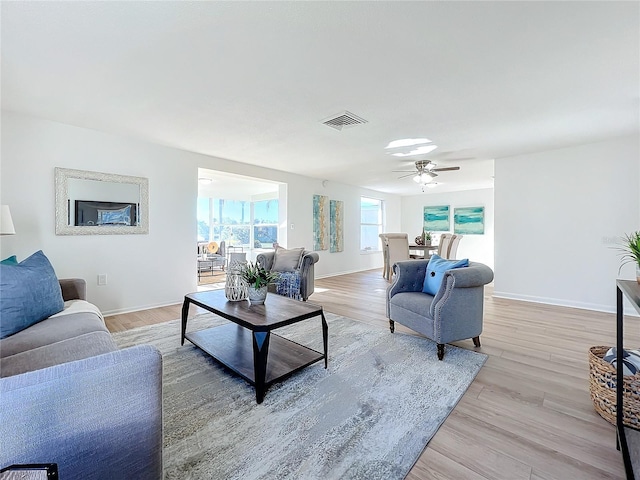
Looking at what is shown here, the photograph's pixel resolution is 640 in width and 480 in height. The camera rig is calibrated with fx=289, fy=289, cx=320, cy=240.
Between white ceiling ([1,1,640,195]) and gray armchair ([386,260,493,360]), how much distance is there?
1.56 metres

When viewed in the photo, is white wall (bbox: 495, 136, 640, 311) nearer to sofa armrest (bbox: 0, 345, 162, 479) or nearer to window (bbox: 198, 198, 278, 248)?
sofa armrest (bbox: 0, 345, 162, 479)

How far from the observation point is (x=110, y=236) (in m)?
3.59

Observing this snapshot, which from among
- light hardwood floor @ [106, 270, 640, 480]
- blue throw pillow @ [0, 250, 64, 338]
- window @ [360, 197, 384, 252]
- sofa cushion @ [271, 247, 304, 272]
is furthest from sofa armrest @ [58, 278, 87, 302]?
window @ [360, 197, 384, 252]

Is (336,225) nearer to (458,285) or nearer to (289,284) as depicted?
(289,284)

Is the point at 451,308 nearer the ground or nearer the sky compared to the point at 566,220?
nearer the ground

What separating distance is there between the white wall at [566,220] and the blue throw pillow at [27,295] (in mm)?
5427

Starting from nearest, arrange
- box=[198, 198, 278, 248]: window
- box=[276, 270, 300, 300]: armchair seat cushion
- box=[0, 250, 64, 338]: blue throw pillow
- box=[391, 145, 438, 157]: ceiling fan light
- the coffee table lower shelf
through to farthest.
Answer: box=[0, 250, 64, 338]: blue throw pillow, the coffee table lower shelf, box=[391, 145, 438, 157]: ceiling fan light, box=[276, 270, 300, 300]: armchair seat cushion, box=[198, 198, 278, 248]: window

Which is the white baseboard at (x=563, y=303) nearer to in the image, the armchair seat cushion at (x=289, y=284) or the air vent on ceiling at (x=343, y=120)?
the armchair seat cushion at (x=289, y=284)

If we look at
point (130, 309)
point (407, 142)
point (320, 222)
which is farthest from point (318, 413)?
point (320, 222)

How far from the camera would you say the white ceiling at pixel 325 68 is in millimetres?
1594

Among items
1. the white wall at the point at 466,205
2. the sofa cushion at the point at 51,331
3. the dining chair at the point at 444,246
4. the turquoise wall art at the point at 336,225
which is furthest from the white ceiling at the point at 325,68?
the white wall at the point at 466,205

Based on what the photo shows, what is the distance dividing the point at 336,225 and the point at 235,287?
4.62 meters

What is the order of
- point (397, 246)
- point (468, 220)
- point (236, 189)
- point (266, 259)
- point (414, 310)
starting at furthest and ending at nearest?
point (468, 220), point (236, 189), point (397, 246), point (266, 259), point (414, 310)

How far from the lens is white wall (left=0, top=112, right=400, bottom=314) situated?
2.99m
